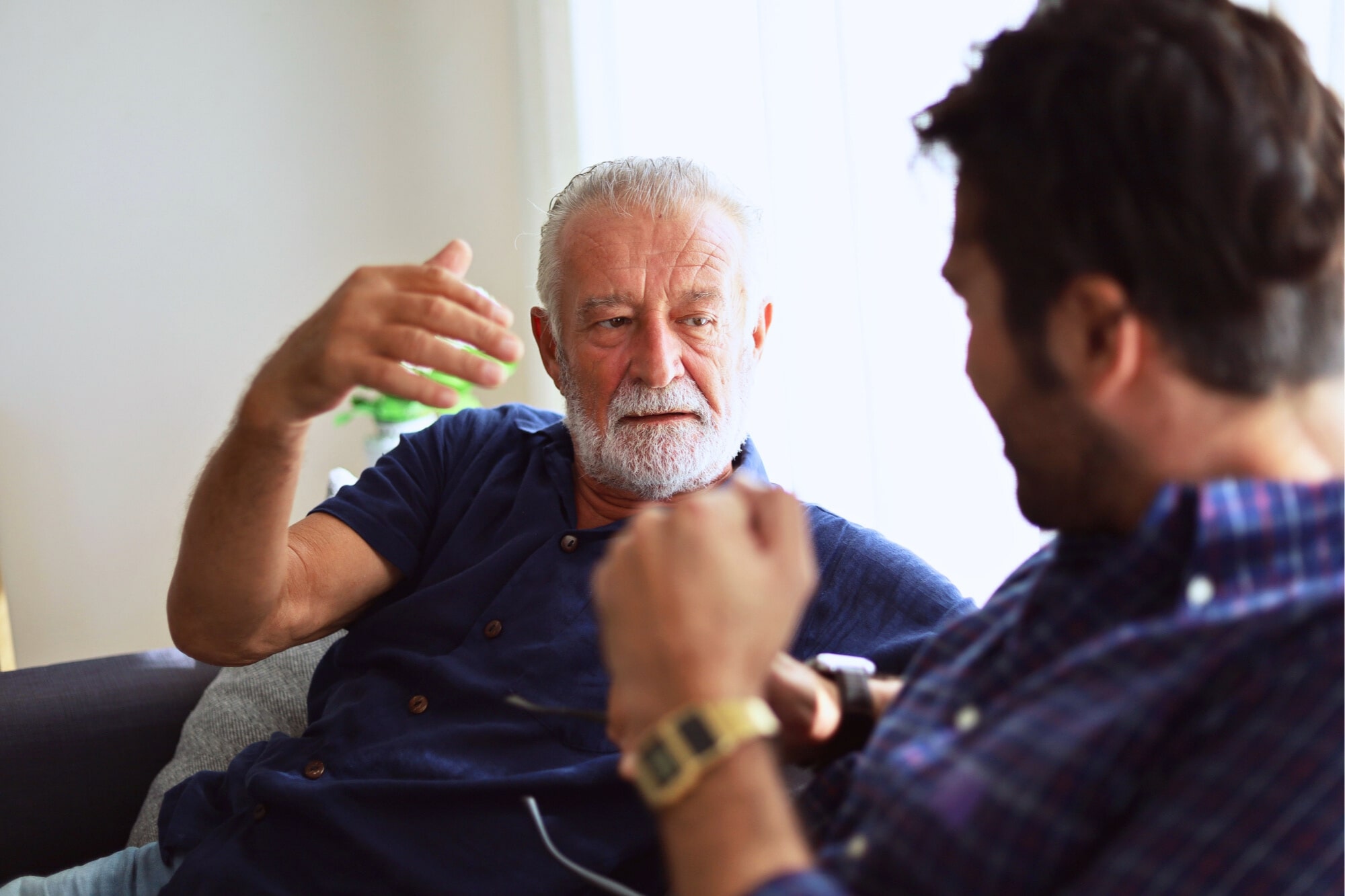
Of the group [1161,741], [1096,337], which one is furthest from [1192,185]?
[1161,741]

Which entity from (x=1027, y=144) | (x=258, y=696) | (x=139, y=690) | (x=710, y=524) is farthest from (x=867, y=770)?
(x=139, y=690)

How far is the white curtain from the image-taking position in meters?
1.82

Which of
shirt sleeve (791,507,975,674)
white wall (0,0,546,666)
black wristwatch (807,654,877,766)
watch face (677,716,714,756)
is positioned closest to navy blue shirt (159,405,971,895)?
shirt sleeve (791,507,975,674)

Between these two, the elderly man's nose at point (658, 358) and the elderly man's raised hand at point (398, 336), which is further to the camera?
the elderly man's nose at point (658, 358)

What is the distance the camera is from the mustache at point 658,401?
1536 millimetres

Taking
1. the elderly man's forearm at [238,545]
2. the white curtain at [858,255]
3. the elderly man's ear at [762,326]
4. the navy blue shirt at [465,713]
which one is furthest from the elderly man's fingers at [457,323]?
the white curtain at [858,255]

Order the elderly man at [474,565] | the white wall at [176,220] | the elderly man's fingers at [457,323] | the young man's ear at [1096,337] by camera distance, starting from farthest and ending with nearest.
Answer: the white wall at [176,220], the elderly man at [474,565], the elderly man's fingers at [457,323], the young man's ear at [1096,337]

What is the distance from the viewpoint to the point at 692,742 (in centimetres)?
62

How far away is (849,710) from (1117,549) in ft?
1.14

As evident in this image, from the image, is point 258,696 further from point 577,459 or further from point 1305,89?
point 1305,89

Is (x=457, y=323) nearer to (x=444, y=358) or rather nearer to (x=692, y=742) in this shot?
(x=444, y=358)

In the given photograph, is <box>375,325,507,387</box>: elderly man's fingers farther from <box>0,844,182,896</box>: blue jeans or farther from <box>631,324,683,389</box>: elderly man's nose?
<box>0,844,182,896</box>: blue jeans

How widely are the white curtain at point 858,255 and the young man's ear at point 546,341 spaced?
1.97 feet

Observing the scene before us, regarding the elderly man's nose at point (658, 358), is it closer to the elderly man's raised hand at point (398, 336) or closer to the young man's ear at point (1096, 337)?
the elderly man's raised hand at point (398, 336)
